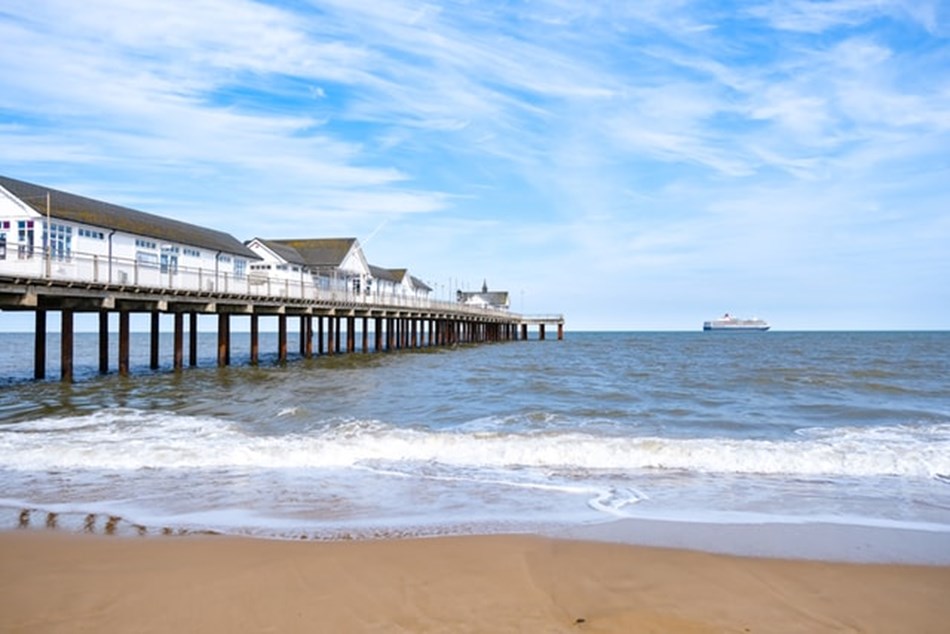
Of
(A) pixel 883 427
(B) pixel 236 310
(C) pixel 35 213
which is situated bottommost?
(A) pixel 883 427

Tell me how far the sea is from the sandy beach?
0.48 metres

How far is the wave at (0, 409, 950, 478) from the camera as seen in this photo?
10.2m

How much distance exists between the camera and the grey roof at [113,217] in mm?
24594

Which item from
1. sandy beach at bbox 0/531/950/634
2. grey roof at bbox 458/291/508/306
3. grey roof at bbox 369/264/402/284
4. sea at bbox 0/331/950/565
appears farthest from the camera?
grey roof at bbox 458/291/508/306

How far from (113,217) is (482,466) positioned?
24051 millimetres

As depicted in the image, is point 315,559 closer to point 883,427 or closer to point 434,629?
point 434,629

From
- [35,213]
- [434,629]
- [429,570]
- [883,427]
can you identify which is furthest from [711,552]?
[35,213]

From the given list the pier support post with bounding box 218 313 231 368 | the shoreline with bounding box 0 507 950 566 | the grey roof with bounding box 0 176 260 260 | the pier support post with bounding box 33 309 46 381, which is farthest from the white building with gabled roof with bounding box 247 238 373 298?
the shoreline with bounding box 0 507 950 566

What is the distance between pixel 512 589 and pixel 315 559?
5.34ft

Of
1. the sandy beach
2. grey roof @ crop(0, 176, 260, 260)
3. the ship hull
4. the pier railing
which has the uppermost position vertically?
grey roof @ crop(0, 176, 260, 260)

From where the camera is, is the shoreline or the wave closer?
the shoreline

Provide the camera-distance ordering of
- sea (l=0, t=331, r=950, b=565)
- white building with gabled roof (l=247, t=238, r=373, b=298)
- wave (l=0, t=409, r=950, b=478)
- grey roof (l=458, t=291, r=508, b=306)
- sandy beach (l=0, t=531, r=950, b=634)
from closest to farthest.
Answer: sandy beach (l=0, t=531, r=950, b=634) → sea (l=0, t=331, r=950, b=565) → wave (l=0, t=409, r=950, b=478) → white building with gabled roof (l=247, t=238, r=373, b=298) → grey roof (l=458, t=291, r=508, b=306)

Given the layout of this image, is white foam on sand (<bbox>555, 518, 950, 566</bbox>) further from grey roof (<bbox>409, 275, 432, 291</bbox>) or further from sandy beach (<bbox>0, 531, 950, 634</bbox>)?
grey roof (<bbox>409, 275, 432, 291</bbox>)

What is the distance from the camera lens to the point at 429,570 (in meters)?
5.38
